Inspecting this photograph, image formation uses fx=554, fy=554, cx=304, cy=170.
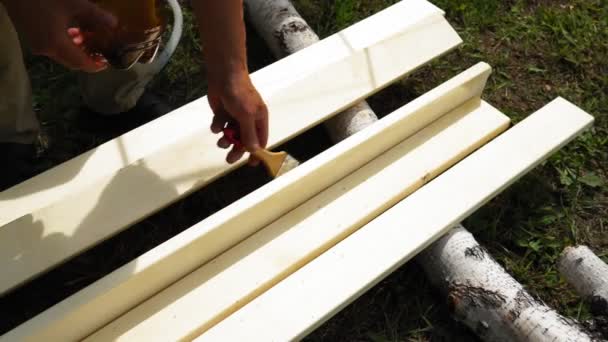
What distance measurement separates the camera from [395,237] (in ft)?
5.65

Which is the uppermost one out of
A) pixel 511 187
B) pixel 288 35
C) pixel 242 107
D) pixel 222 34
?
pixel 222 34

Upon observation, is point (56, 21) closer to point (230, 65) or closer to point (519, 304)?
point (230, 65)

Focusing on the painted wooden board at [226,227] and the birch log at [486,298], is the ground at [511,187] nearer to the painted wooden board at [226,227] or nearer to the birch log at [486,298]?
the birch log at [486,298]

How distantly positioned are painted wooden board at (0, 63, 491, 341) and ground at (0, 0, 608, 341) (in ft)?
1.52

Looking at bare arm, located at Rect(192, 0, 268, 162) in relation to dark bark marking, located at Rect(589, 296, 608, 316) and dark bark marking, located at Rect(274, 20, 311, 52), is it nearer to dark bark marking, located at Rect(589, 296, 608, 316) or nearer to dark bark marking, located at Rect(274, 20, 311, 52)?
dark bark marking, located at Rect(274, 20, 311, 52)

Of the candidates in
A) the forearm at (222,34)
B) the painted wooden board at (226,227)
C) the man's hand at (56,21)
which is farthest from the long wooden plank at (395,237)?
the man's hand at (56,21)

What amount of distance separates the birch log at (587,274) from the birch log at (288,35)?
0.89 meters

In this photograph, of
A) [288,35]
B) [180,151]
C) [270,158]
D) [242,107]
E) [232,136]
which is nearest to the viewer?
[242,107]

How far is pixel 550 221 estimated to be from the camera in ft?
7.23

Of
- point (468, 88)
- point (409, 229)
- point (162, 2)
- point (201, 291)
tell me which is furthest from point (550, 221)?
point (162, 2)

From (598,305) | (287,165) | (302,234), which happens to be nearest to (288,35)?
(287,165)

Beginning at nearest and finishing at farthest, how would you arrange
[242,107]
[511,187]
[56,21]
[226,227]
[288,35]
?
1. [56,21]
2. [242,107]
3. [226,227]
4. [511,187]
5. [288,35]

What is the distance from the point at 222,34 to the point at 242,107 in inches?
7.0

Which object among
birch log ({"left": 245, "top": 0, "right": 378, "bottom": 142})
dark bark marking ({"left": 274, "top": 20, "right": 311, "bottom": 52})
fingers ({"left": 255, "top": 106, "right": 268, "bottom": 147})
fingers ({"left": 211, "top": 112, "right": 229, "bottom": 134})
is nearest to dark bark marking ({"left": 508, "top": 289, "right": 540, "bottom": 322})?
birch log ({"left": 245, "top": 0, "right": 378, "bottom": 142})
